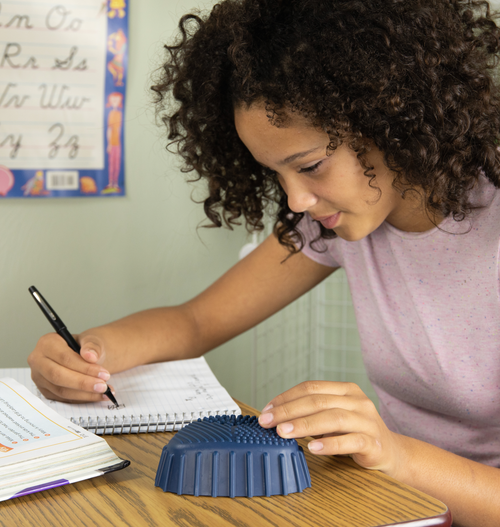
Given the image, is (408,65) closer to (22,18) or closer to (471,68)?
(471,68)

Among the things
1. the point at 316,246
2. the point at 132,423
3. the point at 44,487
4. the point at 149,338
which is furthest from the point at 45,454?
the point at 316,246

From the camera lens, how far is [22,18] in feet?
3.52

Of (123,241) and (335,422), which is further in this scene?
(123,241)

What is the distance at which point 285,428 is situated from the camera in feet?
1.86

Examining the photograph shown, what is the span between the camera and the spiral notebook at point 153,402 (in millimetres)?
727

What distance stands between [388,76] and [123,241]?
0.76m

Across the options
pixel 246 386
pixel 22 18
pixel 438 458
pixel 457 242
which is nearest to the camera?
pixel 438 458

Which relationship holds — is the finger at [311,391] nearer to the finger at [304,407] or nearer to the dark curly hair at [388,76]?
the finger at [304,407]

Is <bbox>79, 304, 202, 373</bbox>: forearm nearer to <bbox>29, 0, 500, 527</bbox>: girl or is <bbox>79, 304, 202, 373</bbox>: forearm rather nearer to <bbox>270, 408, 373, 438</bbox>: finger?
<bbox>29, 0, 500, 527</bbox>: girl

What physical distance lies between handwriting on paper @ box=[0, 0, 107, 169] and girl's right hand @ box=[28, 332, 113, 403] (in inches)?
17.6

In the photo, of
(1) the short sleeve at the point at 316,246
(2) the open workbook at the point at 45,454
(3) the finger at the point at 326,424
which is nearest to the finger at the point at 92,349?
(2) the open workbook at the point at 45,454

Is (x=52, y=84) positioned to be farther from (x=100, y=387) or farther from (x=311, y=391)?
Answer: (x=311, y=391)

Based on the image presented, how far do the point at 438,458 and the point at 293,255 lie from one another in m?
0.56

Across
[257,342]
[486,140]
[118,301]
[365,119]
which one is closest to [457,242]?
[486,140]
